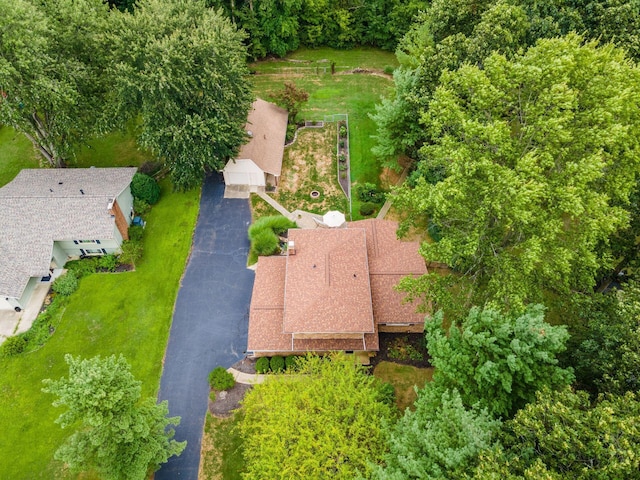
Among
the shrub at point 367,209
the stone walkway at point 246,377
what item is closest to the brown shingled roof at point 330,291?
the stone walkway at point 246,377

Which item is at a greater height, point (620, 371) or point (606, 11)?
point (606, 11)

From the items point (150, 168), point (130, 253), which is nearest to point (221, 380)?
point (130, 253)

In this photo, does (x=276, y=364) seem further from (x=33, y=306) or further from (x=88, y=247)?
(x=33, y=306)

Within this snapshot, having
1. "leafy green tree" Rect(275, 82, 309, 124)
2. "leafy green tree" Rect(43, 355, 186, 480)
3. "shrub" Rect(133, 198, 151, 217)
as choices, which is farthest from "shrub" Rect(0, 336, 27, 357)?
"leafy green tree" Rect(275, 82, 309, 124)

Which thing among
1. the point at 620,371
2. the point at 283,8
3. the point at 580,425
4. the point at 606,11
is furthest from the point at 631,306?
the point at 283,8

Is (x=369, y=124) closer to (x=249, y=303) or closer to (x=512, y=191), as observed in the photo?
(x=249, y=303)

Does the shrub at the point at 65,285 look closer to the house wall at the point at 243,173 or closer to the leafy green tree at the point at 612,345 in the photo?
the house wall at the point at 243,173
